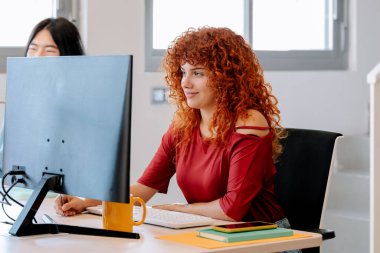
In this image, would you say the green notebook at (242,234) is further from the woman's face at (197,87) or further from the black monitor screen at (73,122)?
the woman's face at (197,87)

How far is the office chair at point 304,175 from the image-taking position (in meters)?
2.45

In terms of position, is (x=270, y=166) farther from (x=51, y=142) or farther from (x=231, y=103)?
(x=51, y=142)

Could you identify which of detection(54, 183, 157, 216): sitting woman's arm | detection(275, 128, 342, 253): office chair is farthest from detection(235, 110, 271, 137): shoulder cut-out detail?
detection(54, 183, 157, 216): sitting woman's arm

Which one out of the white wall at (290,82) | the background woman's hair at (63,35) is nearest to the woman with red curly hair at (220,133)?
the background woman's hair at (63,35)

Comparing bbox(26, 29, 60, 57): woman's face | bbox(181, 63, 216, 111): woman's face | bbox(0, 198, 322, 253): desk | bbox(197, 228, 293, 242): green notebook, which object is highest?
bbox(26, 29, 60, 57): woman's face

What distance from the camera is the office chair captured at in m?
2.45

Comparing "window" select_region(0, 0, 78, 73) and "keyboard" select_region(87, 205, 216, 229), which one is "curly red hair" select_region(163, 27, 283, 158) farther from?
"window" select_region(0, 0, 78, 73)

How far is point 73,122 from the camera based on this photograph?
1929mm

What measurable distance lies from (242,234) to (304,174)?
0.66m

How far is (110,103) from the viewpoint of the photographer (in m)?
1.83

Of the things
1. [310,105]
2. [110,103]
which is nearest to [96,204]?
[110,103]

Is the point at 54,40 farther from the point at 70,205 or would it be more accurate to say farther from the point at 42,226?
the point at 42,226

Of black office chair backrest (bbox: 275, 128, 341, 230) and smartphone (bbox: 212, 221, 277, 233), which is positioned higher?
black office chair backrest (bbox: 275, 128, 341, 230)

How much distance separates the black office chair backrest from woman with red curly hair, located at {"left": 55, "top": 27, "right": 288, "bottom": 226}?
0.04 meters
